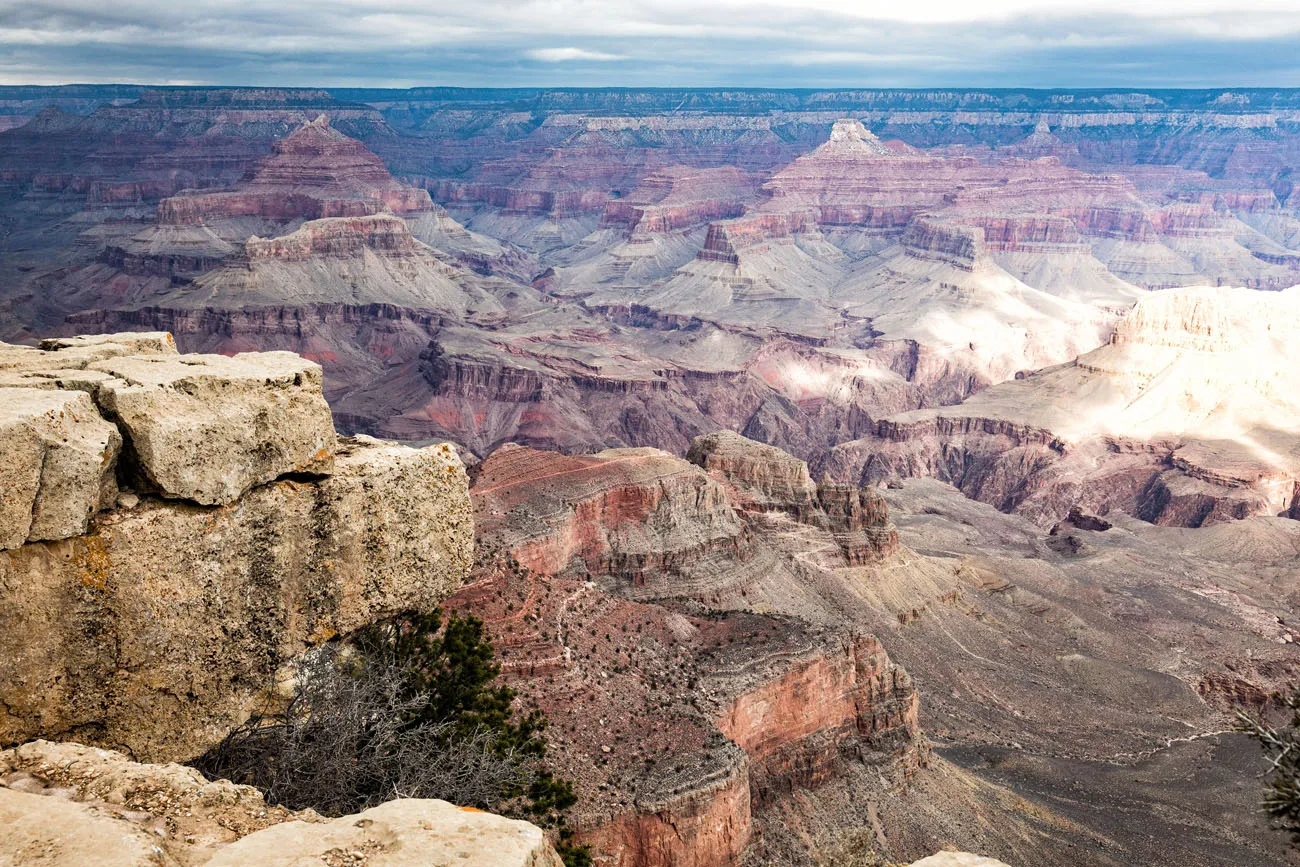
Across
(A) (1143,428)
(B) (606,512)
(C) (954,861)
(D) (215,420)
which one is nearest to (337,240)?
(A) (1143,428)

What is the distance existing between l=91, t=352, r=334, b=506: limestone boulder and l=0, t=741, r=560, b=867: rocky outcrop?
12.2ft

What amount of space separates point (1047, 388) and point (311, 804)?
457 feet

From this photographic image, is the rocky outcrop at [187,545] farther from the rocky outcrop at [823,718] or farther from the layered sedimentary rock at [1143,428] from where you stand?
the layered sedimentary rock at [1143,428]

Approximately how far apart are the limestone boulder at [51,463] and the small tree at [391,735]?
4397 millimetres

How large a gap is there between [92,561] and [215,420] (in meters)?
2.40

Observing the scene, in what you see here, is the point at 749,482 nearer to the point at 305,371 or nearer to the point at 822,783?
the point at 822,783

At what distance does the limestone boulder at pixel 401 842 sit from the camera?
41.0 ft

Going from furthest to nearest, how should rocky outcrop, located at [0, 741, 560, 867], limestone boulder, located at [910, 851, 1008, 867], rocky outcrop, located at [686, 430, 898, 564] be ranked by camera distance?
rocky outcrop, located at [686, 430, 898, 564]
limestone boulder, located at [910, 851, 1008, 867]
rocky outcrop, located at [0, 741, 560, 867]

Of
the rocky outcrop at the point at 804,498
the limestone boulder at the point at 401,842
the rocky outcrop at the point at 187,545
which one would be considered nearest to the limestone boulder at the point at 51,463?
the rocky outcrop at the point at 187,545

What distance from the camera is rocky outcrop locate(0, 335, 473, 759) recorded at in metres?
14.3

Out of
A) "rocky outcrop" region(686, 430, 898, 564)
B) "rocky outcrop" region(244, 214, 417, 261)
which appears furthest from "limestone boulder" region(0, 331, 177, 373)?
"rocky outcrop" region(244, 214, 417, 261)

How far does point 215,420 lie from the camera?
50.9ft

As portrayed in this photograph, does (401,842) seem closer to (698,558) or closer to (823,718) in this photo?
(823,718)

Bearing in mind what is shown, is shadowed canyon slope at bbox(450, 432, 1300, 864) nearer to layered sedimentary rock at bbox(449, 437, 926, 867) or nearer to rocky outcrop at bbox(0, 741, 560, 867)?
layered sedimentary rock at bbox(449, 437, 926, 867)
